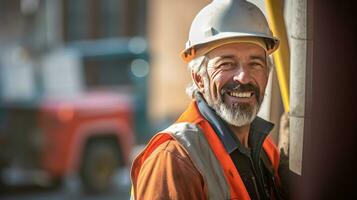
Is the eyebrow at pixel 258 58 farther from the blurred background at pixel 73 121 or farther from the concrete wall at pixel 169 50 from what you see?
the concrete wall at pixel 169 50

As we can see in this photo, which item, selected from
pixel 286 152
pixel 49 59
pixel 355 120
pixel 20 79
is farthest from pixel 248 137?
pixel 49 59

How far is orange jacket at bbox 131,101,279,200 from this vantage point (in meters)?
2.74

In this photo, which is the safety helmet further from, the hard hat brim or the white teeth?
the white teeth

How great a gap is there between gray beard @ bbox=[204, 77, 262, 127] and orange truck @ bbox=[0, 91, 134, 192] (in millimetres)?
9977

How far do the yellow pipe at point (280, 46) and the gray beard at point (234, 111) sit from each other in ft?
1.14

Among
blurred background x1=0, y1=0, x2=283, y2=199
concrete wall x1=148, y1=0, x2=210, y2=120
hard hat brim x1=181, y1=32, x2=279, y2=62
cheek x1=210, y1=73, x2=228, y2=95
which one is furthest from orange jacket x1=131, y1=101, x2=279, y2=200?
concrete wall x1=148, y1=0, x2=210, y2=120

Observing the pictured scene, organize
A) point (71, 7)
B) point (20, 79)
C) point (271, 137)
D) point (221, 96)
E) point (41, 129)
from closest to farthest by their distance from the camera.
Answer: point (221, 96) → point (271, 137) → point (41, 129) → point (20, 79) → point (71, 7)

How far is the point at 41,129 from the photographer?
1287 centimetres

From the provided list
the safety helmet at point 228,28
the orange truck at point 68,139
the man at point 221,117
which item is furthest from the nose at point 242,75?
the orange truck at point 68,139

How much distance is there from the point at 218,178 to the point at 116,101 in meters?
10.6

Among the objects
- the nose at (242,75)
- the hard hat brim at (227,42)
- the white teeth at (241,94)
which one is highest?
the hard hat brim at (227,42)

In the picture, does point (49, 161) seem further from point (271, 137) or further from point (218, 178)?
point (218, 178)

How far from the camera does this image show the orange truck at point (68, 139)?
12.9 meters

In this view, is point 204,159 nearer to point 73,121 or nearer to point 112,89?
point 73,121
